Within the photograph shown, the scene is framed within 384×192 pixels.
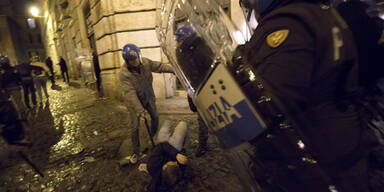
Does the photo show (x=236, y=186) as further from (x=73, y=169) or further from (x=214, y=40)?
(x=73, y=169)

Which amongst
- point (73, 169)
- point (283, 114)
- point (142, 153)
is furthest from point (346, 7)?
point (73, 169)

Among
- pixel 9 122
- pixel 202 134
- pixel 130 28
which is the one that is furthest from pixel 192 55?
pixel 130 28

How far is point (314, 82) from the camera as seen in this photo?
0.76m

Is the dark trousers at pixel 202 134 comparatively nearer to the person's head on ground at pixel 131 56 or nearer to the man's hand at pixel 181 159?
the man's hand at pixel 181 159

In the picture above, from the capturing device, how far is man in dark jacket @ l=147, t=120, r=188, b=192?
2.07 meters

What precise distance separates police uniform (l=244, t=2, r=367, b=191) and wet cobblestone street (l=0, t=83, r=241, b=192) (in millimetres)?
1444

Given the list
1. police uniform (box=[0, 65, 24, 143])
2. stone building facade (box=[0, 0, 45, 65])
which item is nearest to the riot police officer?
police uniform (box=[0, 65, 24, 143])

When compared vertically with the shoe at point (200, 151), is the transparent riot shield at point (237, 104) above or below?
above

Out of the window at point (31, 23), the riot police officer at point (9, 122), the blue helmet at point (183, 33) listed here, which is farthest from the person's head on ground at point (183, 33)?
the window at point (31, 23)

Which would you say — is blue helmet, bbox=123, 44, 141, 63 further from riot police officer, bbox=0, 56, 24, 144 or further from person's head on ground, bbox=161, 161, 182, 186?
riot police officer, bbox=0, 56, 24, 144

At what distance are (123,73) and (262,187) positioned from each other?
8.75 ft

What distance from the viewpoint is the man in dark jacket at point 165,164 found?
207 centimetres

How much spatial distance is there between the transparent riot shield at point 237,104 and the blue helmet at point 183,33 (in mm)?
16

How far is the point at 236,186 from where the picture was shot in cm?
212
